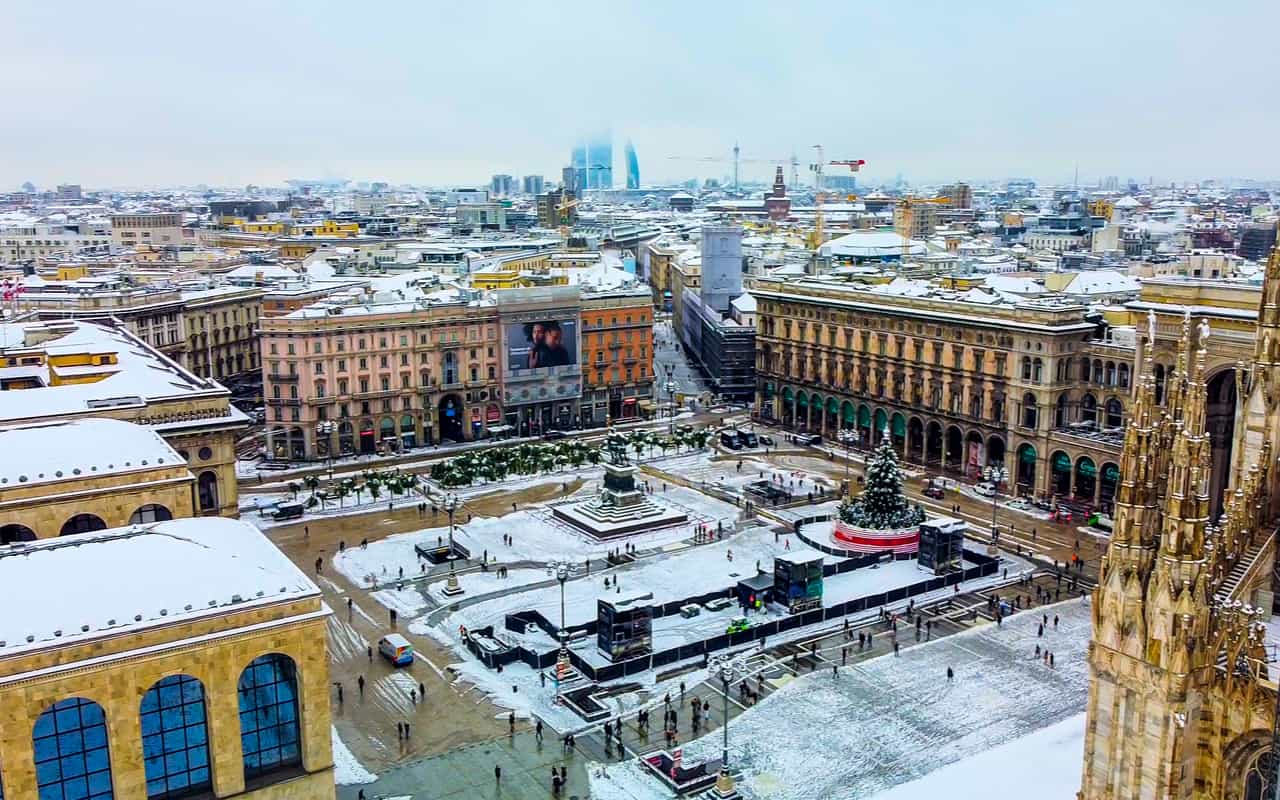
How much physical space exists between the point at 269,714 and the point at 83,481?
2251 centimetres

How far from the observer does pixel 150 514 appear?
59812mm

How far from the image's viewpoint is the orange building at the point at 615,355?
129250 mm

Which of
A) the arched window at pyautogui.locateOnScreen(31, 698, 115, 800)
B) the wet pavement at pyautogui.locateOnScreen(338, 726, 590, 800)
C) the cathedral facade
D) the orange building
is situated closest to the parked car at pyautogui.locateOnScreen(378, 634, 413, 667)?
the wet pavement at pyautogui.locateOnScreen(338, 726, 590, 800)

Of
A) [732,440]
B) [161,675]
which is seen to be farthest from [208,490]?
[732,440]

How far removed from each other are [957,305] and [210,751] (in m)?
83.9

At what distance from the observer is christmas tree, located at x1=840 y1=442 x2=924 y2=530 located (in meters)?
81.9

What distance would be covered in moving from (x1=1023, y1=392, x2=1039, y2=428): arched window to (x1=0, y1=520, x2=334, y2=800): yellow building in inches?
2914

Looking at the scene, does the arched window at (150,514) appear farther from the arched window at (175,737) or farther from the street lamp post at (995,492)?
the street lamp post at (995,492)

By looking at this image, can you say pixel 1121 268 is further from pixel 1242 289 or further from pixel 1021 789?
pixel 1021 789

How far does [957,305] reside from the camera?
10712 centimetres

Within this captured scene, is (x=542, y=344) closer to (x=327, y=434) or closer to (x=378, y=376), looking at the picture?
(x=378, y=376)

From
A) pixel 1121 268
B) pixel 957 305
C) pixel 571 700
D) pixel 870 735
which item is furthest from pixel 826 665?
pixel 1121 268

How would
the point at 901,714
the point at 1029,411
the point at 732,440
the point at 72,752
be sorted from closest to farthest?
the point at 72,752, the point at 901,714, the point at 1029,411, the point at 732,440

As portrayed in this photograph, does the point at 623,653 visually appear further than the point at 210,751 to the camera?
Yes
